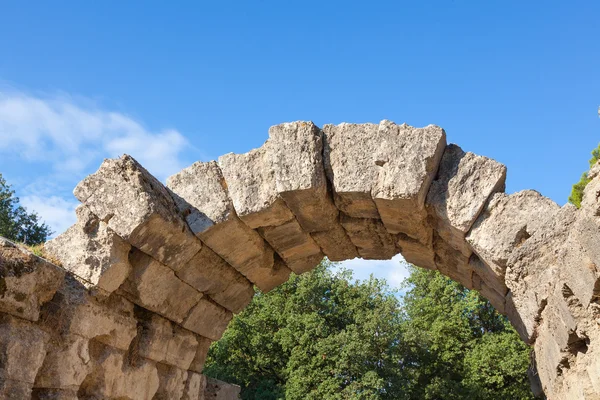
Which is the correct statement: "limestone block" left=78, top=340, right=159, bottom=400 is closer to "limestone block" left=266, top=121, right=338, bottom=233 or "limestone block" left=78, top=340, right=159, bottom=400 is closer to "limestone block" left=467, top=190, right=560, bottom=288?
"limestone block" left=266, top=121, right=338, bottom=233

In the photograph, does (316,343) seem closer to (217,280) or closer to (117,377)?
(217,280)

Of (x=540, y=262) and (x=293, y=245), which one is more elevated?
(x=293, y=245)

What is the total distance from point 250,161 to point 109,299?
183 cm

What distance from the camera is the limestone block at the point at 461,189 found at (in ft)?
15.9

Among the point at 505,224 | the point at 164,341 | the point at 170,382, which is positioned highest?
the point at 505,224

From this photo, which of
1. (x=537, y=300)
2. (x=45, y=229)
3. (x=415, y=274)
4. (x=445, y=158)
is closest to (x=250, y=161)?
(x=445, y=158)

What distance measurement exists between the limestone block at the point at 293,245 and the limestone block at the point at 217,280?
547 mm

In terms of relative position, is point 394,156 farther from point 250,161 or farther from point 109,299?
point 109,299

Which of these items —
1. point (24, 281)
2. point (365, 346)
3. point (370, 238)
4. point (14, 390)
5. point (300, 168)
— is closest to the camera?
point (14, 390)

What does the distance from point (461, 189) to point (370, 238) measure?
1300 mm

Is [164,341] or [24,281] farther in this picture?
[164,341]

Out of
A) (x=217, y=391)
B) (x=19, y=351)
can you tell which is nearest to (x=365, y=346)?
(x=217, y=391)

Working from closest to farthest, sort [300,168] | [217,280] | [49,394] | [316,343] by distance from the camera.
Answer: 1. [49,394]
2. [300,168]
3. [217,280]
4. [316,343]

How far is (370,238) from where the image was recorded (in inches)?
235
